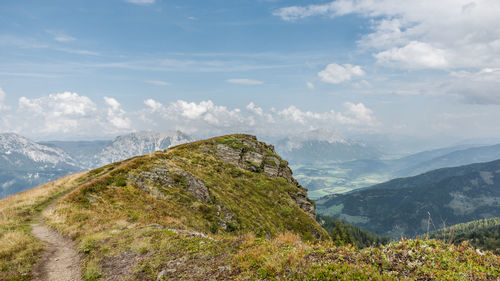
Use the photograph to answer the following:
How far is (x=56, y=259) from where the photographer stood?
1406cm

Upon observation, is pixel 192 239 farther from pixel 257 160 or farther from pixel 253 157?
pixel 253 157

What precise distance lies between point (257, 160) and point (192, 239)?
5122 centimetres

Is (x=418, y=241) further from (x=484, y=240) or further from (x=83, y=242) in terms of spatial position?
(x=484, y=240)

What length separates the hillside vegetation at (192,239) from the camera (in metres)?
8.37

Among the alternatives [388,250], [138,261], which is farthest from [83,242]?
[388,250]

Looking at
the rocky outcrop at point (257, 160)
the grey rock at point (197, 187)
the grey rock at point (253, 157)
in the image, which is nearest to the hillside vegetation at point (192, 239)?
the grey rock at point (197, 187)


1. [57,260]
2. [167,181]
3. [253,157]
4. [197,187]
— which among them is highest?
[253,157]

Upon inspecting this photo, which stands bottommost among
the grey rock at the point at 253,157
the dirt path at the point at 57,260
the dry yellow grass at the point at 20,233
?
the dirt path at the point at 57,260

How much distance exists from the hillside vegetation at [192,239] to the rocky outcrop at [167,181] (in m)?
0.14

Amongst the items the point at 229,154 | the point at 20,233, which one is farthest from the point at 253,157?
the point at 20,233

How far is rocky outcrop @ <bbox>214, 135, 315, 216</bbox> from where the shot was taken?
191 ft

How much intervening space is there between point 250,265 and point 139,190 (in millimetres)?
23606

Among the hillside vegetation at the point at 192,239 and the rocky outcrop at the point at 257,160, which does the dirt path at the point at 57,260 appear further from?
the rocky outcrop at the point at 257,160

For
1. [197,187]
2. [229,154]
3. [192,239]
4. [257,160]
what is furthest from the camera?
[257,160]
